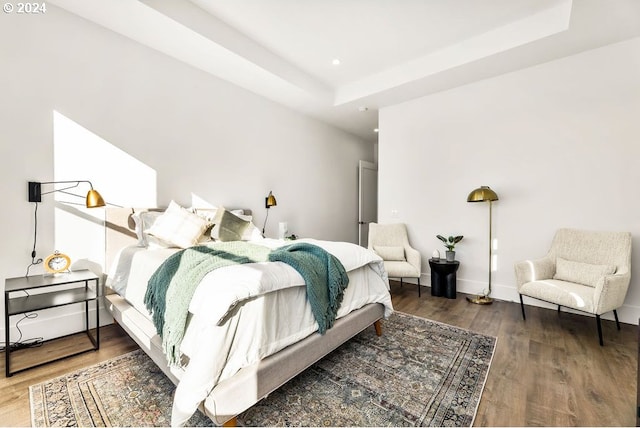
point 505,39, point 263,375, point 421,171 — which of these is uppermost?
point 505,39

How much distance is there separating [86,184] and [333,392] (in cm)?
274

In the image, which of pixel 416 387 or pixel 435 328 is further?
pixel 435 328

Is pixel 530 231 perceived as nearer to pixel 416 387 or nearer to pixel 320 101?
pixel 416 387

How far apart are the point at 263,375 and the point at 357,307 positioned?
96cm

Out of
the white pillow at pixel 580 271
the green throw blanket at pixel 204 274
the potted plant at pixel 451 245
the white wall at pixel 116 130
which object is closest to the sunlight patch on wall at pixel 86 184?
the white wall at pixel 116 130

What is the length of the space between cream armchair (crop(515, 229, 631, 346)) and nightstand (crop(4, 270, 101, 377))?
384 cm

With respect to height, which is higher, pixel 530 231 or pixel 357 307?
pixel 530 231

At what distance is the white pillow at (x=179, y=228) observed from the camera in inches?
102

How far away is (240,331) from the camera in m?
1.39

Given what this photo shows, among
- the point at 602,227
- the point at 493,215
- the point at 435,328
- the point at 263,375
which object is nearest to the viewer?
the point at 263,375

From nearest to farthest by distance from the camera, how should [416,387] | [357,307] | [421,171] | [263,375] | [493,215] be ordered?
[263,375] < [416,387] < [357,307] < [493,215] < [421,171]

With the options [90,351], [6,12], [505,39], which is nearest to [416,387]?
[90,351]

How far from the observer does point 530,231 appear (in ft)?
10.9

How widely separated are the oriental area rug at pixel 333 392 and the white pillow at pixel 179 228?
0.94 meters
